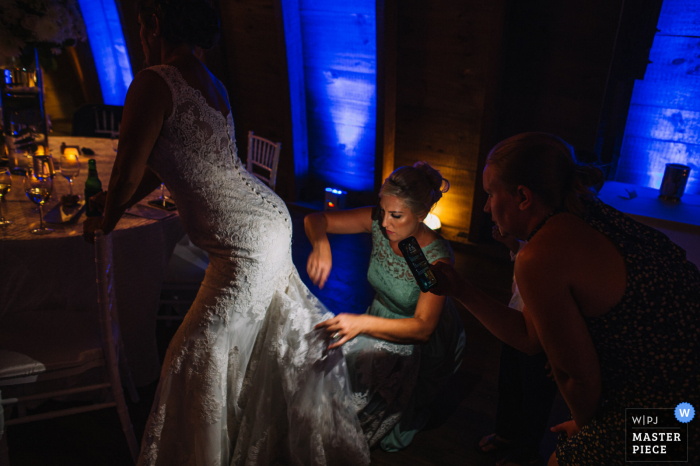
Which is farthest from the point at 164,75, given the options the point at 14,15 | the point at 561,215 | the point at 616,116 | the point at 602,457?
the point at 616,116

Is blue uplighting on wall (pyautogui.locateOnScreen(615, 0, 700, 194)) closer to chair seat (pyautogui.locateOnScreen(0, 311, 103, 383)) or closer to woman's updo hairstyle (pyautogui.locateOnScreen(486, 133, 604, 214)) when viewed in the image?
woman's updo hairstyle (pyautogui.locateOnScreen(486, 133, 604, 214))

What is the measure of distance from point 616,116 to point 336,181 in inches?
105

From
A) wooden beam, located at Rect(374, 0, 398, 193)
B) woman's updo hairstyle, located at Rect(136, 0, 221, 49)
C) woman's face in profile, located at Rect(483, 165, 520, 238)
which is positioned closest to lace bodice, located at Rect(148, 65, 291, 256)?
woman's updo hairstyle, located at Rect(136, 0, 221, 49)

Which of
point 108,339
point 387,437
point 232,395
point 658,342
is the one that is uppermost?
point 658,342

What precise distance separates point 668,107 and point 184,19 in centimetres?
345

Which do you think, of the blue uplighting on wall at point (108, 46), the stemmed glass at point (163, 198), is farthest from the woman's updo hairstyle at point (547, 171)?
the blue uplighting on wall at point (108, 46)

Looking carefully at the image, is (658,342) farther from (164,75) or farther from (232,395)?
(164,75)

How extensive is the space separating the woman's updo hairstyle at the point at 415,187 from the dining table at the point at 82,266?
114cm

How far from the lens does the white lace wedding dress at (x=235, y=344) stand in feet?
5.28

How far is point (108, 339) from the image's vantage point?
176 cm

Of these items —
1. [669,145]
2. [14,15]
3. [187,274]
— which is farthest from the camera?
[669,145]

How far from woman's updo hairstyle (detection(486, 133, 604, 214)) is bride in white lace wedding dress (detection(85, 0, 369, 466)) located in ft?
3.02

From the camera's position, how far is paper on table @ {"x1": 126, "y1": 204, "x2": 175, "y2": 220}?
2.23 meters

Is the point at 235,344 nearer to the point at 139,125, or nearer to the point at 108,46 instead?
the point at 139,125
